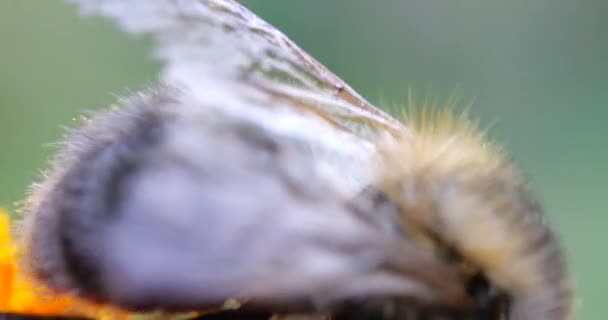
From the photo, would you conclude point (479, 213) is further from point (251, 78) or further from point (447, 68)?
point (447, 68)

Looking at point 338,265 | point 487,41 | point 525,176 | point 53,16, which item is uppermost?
point 487,41

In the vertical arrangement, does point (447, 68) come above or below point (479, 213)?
above

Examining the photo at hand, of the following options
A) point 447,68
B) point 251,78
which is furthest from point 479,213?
point 447,68

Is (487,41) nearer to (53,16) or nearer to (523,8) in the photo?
(523,8)

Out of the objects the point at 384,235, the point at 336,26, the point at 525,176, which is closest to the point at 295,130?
the point at 384,235

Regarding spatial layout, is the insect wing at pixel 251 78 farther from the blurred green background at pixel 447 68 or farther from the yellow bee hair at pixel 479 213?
the blurred green background at pixel 447 68

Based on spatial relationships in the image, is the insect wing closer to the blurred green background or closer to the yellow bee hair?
the yellow bee hair
